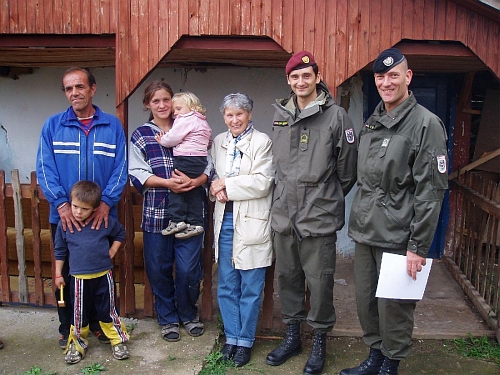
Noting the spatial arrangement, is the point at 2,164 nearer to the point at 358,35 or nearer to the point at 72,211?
the point at 72,211

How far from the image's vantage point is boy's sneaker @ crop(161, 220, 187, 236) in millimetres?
3834

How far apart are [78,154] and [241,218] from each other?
1.27 m

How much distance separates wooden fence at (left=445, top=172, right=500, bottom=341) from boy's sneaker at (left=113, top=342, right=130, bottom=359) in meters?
3.03

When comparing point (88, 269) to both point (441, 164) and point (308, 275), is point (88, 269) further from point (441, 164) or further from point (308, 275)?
point (441, 164)

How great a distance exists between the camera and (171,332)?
411cm

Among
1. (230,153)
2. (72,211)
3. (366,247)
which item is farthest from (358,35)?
(72,211)

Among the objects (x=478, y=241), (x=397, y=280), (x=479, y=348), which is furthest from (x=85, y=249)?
(x=478, y=241)

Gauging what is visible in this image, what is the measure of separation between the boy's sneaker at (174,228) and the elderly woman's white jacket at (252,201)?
312 mm

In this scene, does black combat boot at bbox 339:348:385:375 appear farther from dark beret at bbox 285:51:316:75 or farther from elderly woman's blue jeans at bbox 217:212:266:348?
dark beret at bbox 285:51:316:75

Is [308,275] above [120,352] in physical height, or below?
above

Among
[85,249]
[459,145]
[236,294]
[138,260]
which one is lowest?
[138,260]

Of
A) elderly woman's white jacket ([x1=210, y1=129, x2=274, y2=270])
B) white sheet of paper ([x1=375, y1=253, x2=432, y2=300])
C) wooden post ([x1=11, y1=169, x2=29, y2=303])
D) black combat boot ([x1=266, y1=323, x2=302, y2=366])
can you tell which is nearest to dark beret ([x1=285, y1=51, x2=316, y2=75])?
elderly woman's white jacket ([x1=210, y1=129, x2=274, y2=270])

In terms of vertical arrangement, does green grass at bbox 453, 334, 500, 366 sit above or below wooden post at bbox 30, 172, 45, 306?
below

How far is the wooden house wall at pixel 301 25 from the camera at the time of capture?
13.9 feet
